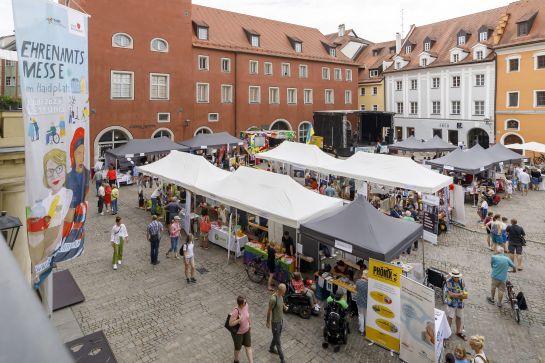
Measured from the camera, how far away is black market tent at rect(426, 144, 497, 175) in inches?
793

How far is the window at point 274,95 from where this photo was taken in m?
39.1

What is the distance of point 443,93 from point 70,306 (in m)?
39.9

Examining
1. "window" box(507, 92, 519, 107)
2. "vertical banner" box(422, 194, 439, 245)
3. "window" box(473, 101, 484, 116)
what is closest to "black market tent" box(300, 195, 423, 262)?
"vertical banner" box(422, 194, 439, 245)

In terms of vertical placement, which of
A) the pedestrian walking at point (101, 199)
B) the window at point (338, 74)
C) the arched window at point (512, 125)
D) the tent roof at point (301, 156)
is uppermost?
the window at point (338, 74)

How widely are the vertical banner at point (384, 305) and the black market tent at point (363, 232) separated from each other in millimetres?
568

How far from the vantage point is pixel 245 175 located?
14070 mm

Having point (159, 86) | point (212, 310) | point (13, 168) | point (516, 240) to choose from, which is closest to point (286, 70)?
point (159, 86)

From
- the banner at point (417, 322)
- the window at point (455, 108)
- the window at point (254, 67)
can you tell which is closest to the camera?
the banner at point (417, 322)

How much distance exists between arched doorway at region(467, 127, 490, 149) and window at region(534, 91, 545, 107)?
16.6 feet

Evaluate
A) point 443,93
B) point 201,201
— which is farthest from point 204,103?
point 443,93

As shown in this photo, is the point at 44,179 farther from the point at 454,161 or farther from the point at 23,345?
the point at 454,161

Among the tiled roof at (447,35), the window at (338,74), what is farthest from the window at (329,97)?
the tiled roof at (447,35)

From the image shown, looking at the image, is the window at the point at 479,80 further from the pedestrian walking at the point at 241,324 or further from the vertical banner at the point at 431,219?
the pedestrian walking at the point at 241,324

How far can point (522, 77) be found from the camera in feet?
111
